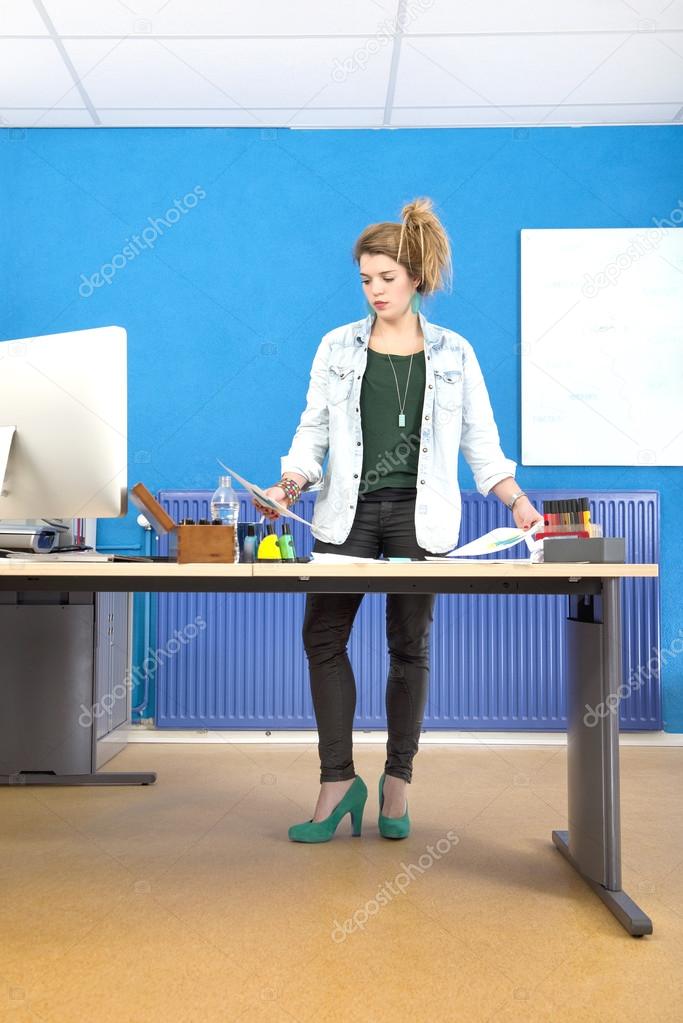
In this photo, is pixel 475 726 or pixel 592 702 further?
pixel 475 726

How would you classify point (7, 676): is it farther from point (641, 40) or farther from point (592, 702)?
point (641, 40)

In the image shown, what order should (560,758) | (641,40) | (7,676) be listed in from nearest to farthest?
(7,676) → (641,40) → (560,758)

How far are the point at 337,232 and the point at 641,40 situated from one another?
3.98 feet

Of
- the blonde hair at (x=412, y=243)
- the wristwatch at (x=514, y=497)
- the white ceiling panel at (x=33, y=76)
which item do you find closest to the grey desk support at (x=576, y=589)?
the wristwatch at (x=514, y=497)

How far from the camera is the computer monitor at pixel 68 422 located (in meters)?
1.73

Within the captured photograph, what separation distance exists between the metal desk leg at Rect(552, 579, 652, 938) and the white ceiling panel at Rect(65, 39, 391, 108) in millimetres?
2150

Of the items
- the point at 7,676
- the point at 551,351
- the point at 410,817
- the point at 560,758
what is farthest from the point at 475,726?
the point at 7,676

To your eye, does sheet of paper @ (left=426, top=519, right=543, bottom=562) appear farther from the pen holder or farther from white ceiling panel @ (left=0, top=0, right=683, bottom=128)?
white ceiling panel @ (left=0, top=0, right=683, bottom=128)

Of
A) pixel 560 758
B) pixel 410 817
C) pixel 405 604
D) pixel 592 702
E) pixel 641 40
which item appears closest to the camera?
pixel 592 702

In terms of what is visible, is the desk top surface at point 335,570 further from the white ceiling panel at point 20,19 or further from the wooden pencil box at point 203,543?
the white ceiling panel at point 20,19

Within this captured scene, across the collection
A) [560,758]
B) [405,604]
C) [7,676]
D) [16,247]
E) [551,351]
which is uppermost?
[16,247]

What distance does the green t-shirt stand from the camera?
2059 mm

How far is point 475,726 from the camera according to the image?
341cm

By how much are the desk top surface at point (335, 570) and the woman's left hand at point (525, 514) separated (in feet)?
0.81
